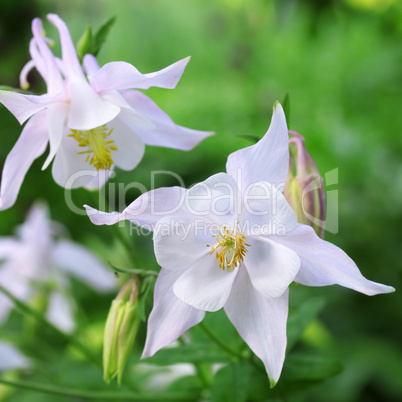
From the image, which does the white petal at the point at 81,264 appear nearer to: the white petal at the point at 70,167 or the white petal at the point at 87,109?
the white petal at the point at 70,167

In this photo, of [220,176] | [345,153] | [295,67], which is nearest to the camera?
[220,176]

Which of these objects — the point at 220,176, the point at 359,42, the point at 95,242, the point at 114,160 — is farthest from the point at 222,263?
the point at 359,42

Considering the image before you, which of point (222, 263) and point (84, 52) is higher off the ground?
point (84, 52)

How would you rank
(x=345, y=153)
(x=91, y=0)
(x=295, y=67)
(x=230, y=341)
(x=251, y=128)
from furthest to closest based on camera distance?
(x=91, y=0)
(x=295, y=67)
(x=251, y=128)
(x=345, y=153)
(x=230, y=341)

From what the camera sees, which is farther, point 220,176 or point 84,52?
point 84,52

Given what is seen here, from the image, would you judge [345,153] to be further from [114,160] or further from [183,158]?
[114,160]

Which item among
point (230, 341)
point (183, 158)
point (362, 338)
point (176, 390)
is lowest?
point (362, 338)

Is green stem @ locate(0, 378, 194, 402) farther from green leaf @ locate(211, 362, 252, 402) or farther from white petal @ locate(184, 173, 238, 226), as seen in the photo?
white petal @ locate(184, 173, 238, 226)
